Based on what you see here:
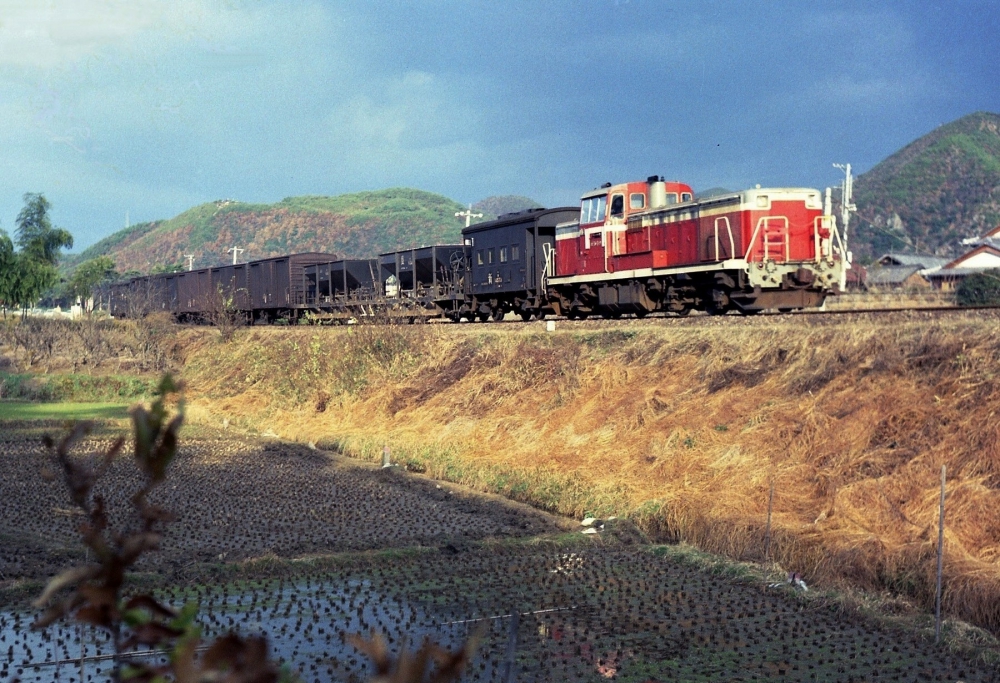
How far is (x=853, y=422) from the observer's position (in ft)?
47.5

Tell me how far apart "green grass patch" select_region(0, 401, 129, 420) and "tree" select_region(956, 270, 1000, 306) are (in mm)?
28339

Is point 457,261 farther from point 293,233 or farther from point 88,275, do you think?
point 293,233

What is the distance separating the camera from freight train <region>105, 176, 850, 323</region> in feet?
75.5

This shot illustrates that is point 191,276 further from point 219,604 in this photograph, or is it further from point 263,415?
point 219,604

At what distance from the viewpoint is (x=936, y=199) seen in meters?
122

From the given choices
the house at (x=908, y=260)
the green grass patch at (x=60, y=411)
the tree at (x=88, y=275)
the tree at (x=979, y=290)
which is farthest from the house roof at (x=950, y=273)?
the tree at (x=88, y=275)

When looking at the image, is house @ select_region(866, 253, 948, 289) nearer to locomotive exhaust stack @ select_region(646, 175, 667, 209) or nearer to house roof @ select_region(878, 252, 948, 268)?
house roof @ select_region(878, 252, 948, 268)

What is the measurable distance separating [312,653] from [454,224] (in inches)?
6903

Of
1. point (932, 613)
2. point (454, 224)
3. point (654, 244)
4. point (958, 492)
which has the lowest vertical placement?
point (932, 613)

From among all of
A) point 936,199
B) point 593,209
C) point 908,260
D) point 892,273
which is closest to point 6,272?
point 593,209

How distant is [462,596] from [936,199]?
12419cm

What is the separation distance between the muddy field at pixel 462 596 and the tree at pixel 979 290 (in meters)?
23.7

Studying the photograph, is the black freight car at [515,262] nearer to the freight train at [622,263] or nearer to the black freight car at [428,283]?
the freight train at [622,263]

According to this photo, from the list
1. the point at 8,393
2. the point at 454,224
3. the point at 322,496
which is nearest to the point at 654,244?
the point at 322,496
